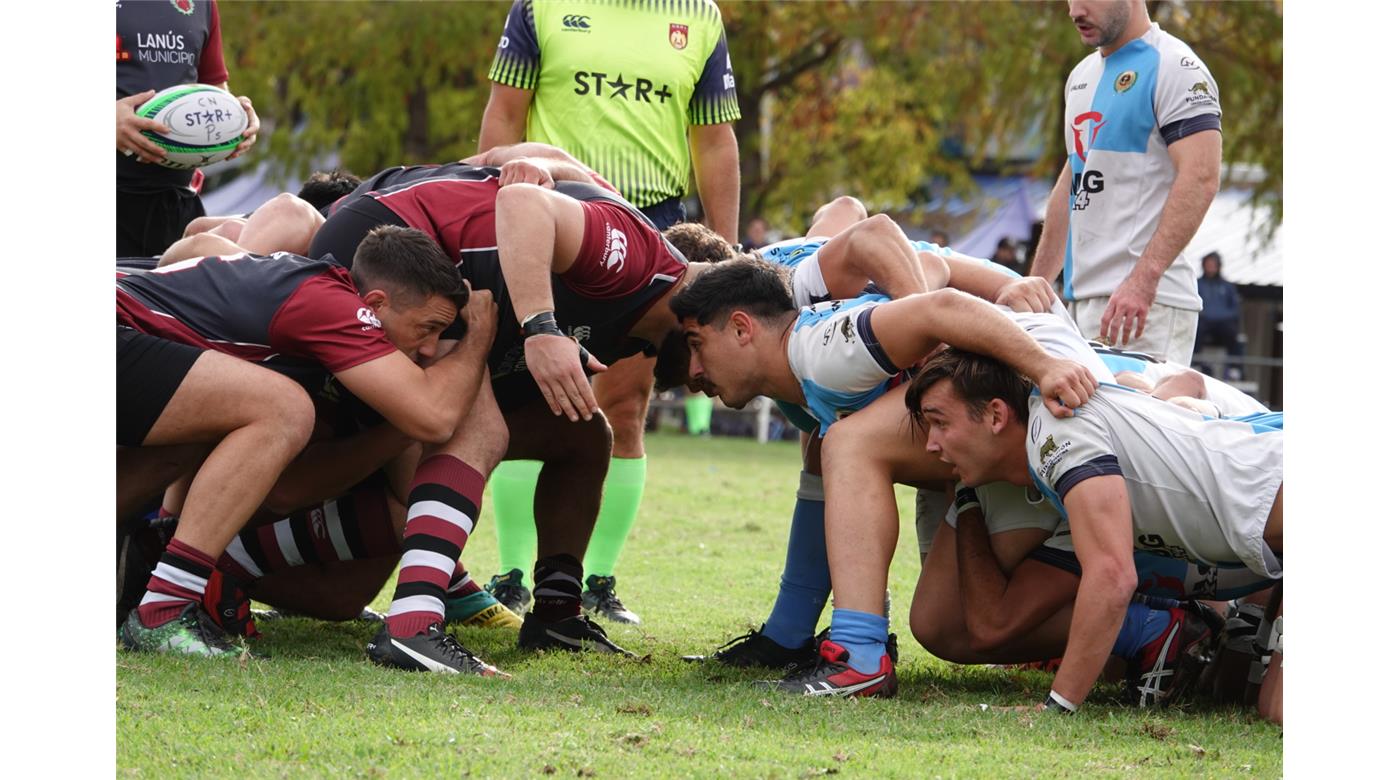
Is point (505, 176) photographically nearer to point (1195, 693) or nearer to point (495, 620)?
point (495, 620)

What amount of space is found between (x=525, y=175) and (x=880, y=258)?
1093 millimetres

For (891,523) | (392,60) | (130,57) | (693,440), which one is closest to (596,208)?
(891,523)

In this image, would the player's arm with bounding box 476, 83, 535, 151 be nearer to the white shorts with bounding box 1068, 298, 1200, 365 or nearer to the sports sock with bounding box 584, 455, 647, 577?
the sports sock with bounding box 584, 455, 647, 577

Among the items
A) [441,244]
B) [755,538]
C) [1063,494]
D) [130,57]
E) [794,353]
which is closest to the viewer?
[1063,494]

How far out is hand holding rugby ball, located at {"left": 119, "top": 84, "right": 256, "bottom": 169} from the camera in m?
5.80

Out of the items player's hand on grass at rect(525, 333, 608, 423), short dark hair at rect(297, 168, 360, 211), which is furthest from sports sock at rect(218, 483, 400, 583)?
short dark hair at rect(297, 168, 360, 211)

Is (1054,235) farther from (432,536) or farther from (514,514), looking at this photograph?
(432,536)

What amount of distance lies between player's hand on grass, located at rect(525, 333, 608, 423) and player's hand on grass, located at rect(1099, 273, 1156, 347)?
87.5 inches

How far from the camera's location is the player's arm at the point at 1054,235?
247 inches

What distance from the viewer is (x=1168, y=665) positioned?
13.7 ft

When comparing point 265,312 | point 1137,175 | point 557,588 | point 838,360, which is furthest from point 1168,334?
point 265,312

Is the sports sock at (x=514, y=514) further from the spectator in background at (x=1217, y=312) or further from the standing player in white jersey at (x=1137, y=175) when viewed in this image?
the spectator in background at (x=1217, y=312)

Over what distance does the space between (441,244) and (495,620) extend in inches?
52.4

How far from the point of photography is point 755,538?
7.94 m
